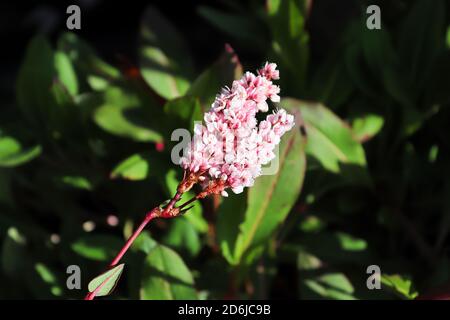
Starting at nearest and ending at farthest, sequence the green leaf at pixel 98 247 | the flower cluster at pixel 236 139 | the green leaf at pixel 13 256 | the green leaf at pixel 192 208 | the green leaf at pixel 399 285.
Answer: the flower cluster at pixel 236 139 < the green leaf at pixel 399 285 < the green leaf at pixel 192 208 < the green leaf at pixel 98 247 < the green leaf at pixel 13 256

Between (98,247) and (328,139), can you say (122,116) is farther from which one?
(328,139)

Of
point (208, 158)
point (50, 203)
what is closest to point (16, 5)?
point (50, 203)

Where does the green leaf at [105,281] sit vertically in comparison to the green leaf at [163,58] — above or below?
below

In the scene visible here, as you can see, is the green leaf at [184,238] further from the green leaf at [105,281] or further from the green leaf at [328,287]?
the green leaf at [105,281]

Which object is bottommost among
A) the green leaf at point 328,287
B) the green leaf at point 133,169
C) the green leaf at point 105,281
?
the green leaf at point 105,281

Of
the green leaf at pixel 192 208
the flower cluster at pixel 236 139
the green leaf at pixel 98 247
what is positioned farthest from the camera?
the green leaf at pixel 98 247

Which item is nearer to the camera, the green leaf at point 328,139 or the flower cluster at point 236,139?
the flower cluster at point 236,139

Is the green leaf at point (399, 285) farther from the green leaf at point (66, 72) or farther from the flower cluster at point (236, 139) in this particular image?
the green leaf at point (66, 72)

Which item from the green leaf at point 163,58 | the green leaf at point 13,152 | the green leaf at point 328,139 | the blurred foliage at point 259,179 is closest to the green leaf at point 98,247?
Result: the blurred foliage at point 259,179
